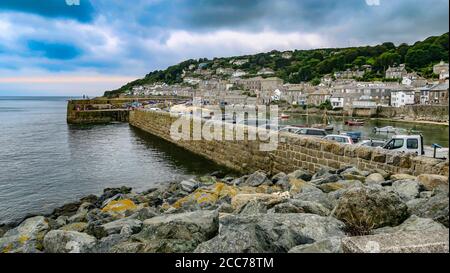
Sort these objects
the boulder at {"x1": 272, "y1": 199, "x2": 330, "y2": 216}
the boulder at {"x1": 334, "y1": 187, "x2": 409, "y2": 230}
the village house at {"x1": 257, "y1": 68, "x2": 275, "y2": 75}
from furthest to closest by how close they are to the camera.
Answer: the village house at {"x1": 257, "y1": 68, "x2": 275, "y2": 75}, the boulder at {"x1": 272, "y1": 199, "x2": 330, "y2": 216}, the boulder at {"x1": 334, "y1": 187, "x2": 409, "y2": 230}

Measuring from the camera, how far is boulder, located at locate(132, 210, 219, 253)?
3.46m

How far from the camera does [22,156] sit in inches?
741

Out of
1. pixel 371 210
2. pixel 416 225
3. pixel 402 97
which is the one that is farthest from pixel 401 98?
pixel 416 225

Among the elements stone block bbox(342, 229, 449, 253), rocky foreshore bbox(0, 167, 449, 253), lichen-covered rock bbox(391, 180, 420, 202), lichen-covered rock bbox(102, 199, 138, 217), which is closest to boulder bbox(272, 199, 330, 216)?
rocky foreshore bbox(0, 167, 449, 253)

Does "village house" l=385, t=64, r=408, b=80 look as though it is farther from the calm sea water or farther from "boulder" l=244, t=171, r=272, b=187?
"boulder" l=244, t=171, r=272, b=187

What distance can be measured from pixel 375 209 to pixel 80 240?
3730mm

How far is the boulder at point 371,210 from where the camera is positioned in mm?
3787

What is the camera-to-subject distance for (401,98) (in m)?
73.3

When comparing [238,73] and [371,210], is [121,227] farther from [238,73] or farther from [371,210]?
[238,73]

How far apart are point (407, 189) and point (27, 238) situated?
6.57 m

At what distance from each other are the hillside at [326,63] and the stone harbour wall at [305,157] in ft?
181

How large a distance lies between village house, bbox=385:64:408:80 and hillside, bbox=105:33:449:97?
2955 millimetres
